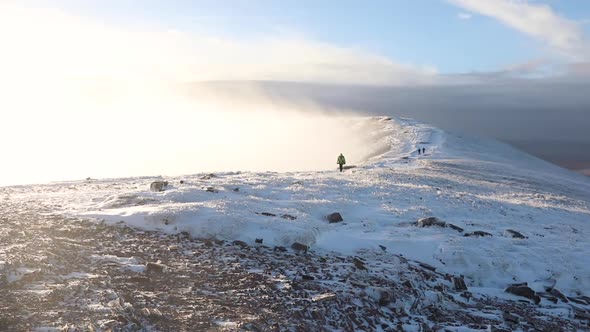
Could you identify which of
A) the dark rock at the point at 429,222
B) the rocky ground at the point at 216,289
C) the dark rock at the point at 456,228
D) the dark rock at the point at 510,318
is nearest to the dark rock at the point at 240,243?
the rocky ground at the point at 216,289

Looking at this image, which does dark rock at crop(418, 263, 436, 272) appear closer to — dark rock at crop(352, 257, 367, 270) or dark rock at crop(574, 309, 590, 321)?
dark rock at crop(352, 257, 367, 270)

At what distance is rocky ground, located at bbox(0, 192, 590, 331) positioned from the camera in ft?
34.8

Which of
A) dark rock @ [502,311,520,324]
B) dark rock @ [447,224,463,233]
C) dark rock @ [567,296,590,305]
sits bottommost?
dark rock @ [567,296,590,305]

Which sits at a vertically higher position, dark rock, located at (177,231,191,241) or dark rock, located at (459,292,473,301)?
dark rock, located at (177,231,191,241)

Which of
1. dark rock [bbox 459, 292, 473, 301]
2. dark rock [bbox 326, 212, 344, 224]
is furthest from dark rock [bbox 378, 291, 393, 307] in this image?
dark rock [bbox 326, 212, 344, 224]

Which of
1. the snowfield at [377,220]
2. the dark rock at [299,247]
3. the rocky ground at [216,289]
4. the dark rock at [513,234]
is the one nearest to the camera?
the rocky ground at [216,289]

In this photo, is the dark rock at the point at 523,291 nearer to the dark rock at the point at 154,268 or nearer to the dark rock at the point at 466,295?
the dark rock at the point at 466,295

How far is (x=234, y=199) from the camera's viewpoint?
2359 centimetres

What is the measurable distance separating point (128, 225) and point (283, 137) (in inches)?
4140

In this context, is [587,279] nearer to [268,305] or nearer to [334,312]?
[334,312]

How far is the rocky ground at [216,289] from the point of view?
10602mm

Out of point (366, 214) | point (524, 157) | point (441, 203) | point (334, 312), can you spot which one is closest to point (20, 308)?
point (334, 312)

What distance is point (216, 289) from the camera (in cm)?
1288

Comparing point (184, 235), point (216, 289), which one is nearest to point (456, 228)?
point (184, 235)
